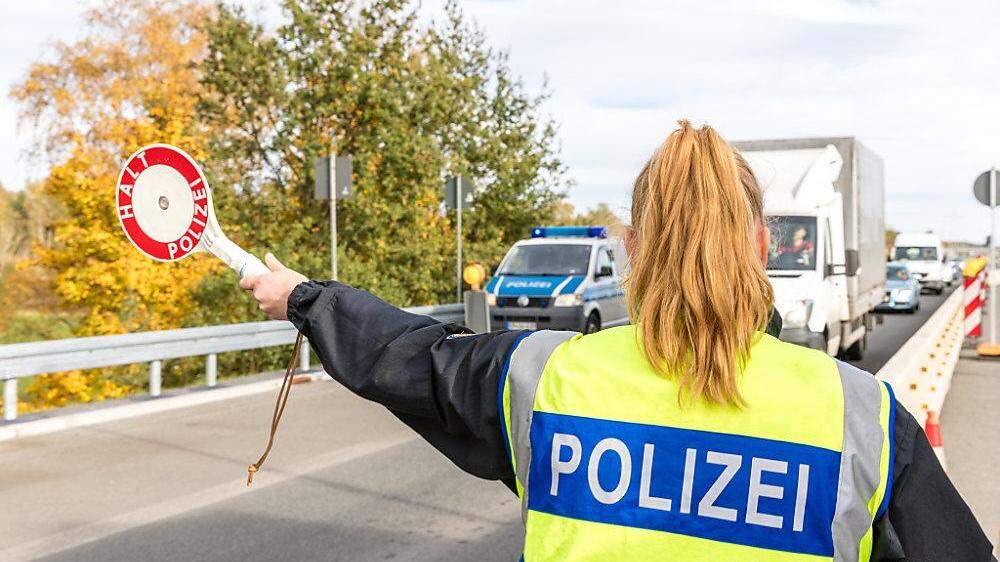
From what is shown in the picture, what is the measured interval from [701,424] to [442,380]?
0.45 metres

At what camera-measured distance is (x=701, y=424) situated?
1670mm

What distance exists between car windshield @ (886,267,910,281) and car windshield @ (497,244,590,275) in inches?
635

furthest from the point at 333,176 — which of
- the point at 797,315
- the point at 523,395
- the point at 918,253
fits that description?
the point at 918,253

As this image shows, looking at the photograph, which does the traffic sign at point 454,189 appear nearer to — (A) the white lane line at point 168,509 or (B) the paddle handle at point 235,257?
(A) the white lane line at point 168,509

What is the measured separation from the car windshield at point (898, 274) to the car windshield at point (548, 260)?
52.9 feet

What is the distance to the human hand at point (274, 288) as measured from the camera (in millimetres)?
2047

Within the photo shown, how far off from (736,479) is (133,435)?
850 cm

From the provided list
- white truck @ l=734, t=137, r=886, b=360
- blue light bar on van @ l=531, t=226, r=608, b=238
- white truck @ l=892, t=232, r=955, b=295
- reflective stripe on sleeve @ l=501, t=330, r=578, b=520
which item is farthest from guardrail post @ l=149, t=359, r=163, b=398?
white truck @ l=892, t=232, r=955, b=295

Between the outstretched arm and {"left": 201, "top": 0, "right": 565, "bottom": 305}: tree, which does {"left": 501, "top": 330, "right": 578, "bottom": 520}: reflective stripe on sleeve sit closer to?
the outstretched arm

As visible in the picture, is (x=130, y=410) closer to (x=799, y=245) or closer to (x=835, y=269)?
(x=799, y=245)

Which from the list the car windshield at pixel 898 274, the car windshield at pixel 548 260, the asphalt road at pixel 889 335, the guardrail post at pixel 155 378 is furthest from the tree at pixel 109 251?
the car windshield at pixel 898 274

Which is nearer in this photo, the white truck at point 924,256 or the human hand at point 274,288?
the human hand at point 274,288

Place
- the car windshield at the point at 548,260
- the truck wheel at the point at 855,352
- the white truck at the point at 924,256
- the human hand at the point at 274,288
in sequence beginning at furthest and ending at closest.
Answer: the white truck at the point at 924,256 → the car windshield at the point at 548,260 → the truck wheel at the point at 855,352 → the human hand at the point at 274,288

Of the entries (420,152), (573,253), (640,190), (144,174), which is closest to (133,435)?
(144,174)
